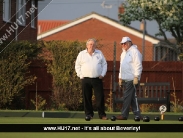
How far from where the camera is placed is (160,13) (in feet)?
128

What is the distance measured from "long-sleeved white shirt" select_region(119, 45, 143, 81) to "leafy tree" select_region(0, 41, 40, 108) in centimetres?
720

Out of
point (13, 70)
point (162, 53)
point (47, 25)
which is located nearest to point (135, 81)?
point (13, 70)

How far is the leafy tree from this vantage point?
2361cm

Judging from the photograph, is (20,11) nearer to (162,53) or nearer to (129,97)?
(162,53)

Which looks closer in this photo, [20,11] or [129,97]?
[129,97]

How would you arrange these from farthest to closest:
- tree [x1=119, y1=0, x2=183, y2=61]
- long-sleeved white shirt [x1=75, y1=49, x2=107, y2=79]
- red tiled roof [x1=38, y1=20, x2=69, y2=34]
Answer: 1. red tiled roof [x1=38, y1=20, x2=69, y2=34]
2. tree [x1=119, y1=0, x2=183, y2=61]
3. long-sleeved white shirt [x1=75, y1=49, x2=107, y2=79]

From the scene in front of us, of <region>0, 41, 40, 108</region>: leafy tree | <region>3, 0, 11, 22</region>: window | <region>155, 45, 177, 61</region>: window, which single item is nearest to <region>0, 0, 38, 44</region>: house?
<region>3, 0, 11, 22</region>: window

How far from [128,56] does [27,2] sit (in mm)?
18555

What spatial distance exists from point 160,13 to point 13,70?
16730 mm

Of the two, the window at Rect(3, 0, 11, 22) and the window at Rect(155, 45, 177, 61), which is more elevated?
the window at Rect(3, 0, 11, 22)

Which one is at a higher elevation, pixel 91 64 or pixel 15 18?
pixel 15 18

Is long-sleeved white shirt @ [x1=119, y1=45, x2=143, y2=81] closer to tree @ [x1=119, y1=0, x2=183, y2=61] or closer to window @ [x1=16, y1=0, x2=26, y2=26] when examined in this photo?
window @ [x1=16, y1=0, x2=26, y2=26]

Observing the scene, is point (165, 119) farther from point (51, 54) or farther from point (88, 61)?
point (51, 54)

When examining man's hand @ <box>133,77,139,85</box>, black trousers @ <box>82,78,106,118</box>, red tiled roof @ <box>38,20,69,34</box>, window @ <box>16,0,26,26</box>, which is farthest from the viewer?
red tiled roof @ <box>38,20,69,34</box>
